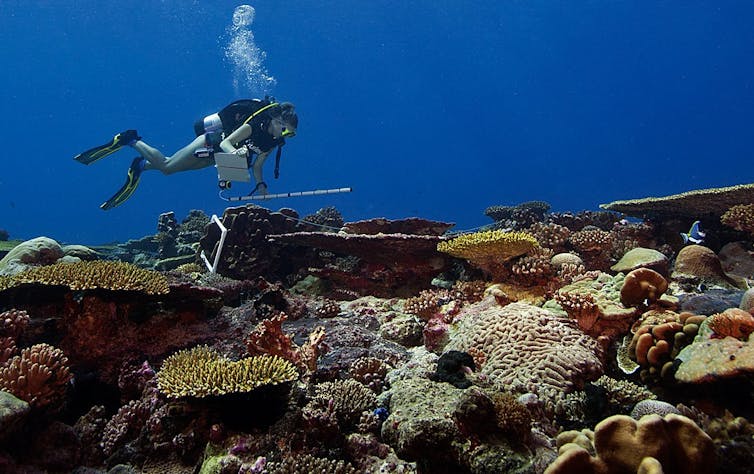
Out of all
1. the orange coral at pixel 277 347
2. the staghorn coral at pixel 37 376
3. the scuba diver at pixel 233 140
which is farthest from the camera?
the scuba diver at pixel 233 140

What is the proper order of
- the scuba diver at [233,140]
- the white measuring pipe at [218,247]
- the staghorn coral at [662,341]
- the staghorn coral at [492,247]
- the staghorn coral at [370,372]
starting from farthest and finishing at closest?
the scuba diver at [233,140] < the white measuring pipe at [218,247] < the staghorn coral at [492,247] < the staghorn coral at [370,372] < the staghorn coral at [662,341]

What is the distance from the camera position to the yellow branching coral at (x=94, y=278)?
4.64 meters

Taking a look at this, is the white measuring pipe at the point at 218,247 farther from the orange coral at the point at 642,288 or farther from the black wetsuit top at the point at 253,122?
the orange coral at the point at 642,288

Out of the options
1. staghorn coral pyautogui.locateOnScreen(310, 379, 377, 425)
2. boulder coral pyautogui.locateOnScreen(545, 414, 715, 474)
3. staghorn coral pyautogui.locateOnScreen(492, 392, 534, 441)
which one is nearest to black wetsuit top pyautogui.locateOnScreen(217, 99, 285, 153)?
staghorn coral pyautogui.locateOnScreen(310, 379, 377, 425)

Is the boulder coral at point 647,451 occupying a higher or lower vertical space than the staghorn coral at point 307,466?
higher

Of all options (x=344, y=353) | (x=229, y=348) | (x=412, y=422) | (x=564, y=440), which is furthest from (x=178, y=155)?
(x=564, y=440)

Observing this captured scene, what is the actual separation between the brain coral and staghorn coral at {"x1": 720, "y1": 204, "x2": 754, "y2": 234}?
201 inches

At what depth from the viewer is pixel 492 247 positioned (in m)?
6.37

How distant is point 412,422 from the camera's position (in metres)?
3.12

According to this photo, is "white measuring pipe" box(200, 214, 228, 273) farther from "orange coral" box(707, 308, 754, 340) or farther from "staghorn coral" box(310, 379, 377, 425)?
"orange coral" box(707, 308, 754, 340)

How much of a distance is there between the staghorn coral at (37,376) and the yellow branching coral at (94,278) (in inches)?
34.4

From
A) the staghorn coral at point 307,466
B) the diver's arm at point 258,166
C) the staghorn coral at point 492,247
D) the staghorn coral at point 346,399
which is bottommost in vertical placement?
the staghorn coral at point 307,466

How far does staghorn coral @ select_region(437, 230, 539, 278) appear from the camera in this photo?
628 cm

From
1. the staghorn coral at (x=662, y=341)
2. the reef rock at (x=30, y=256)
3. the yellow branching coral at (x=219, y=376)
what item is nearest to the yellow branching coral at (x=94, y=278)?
the yellow branching coral at (x=219, y=376)
